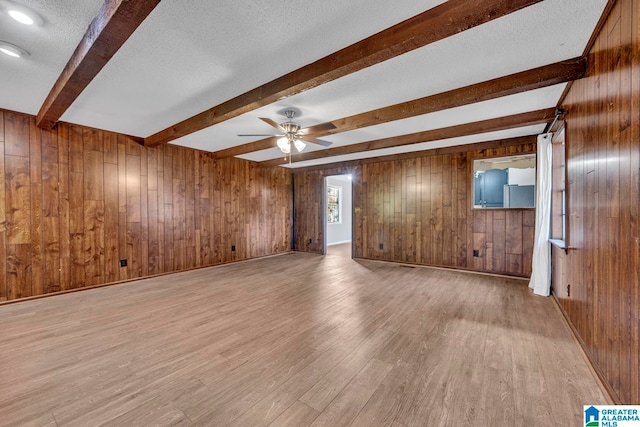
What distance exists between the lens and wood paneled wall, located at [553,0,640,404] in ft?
4.19

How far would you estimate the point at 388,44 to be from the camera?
169 cm

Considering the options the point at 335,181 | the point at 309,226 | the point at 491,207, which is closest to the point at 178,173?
the point at 309,226

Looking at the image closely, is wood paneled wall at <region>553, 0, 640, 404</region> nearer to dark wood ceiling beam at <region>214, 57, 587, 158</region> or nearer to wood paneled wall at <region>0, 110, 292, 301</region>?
dark wood ceiling beam at <region>214, 57, 587, 158</region>

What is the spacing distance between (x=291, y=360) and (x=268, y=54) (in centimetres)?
242

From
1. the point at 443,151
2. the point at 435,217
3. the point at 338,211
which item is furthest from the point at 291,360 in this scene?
the point at 338,211

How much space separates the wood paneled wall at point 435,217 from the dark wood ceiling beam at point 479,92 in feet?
7.90

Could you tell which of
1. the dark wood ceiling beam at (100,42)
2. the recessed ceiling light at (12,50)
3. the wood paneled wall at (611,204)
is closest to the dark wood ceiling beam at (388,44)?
the wood paneled wall at (611,204)

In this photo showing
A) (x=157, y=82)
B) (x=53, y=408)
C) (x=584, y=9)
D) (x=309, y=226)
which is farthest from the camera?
(x=309, y=226)

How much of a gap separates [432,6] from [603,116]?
1.36 metres

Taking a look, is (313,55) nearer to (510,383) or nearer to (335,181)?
(510,383)

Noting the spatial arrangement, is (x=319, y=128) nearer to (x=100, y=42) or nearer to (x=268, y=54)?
(x=268, y=54)

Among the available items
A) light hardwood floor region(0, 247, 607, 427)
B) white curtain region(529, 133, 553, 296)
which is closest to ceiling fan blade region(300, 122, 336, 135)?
light hardwood floor region(0, 247, 607, 427)

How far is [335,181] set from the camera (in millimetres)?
8781

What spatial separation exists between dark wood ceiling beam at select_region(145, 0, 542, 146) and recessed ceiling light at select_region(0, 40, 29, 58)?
158cm
